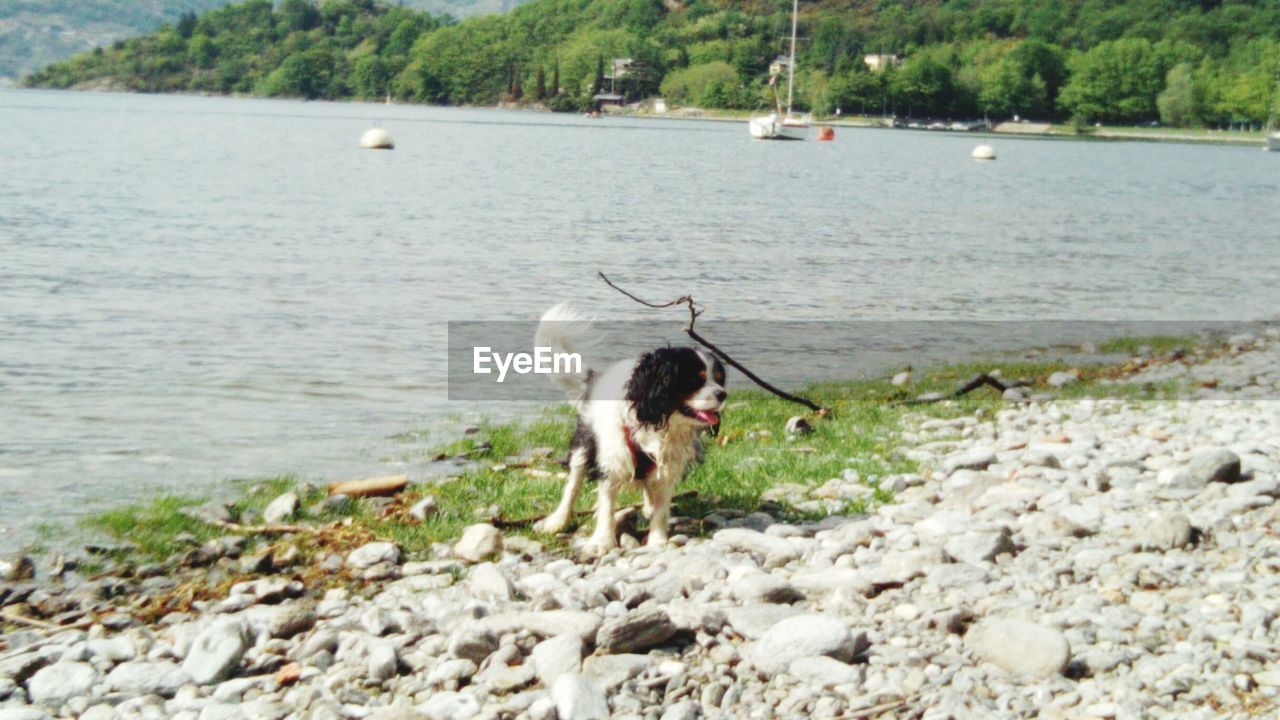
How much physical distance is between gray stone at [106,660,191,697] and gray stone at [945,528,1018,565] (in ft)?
10.3

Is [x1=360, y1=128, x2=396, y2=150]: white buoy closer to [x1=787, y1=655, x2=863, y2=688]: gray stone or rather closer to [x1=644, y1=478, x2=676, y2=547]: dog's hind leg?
[x1=644, y1=478, x2=676, y2=547]: dog's hind leg

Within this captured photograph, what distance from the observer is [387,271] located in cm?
1983

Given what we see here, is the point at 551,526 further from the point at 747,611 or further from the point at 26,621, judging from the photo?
the point at 26,621

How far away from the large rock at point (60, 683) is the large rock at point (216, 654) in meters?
0.34

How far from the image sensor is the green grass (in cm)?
709

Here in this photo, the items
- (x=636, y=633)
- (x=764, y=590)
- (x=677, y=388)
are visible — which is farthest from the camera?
(x=677, y=388)

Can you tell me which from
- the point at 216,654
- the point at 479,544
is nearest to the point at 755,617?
the point at 479,544

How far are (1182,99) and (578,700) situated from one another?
153 metres

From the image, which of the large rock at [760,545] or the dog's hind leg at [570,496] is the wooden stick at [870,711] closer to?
the large rock at [760,545]

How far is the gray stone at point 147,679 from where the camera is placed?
15.8 ft

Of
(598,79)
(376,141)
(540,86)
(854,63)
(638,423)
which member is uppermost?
(854,63)

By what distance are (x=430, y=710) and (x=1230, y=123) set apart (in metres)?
155

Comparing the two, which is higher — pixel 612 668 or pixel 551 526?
pixel 612 668

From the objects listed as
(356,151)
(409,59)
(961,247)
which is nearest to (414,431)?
(961,247)
